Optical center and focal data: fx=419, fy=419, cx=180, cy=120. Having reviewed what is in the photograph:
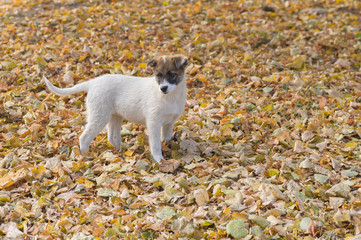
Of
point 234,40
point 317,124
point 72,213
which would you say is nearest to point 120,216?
point 72,213

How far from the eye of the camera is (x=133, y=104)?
530 centimetres

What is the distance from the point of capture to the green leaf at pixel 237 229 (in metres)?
3.80

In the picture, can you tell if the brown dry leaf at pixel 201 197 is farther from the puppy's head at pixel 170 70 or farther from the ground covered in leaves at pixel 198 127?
the puppy's head at pixel 170 70

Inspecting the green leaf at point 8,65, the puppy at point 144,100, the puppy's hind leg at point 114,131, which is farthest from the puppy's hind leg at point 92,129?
the green leaf at point 8,65

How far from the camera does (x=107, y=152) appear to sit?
17.9 ft

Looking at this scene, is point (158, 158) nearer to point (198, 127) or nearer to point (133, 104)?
point (133, 104)

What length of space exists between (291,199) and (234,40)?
5.31 m

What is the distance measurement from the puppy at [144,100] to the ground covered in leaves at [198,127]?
326mm

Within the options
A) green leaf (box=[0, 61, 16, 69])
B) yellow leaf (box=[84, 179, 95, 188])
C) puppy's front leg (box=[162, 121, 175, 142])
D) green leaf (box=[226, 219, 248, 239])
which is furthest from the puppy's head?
green leaf (box=[0, 61, 16, 69])

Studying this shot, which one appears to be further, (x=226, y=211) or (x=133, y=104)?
(x=133, y=104)

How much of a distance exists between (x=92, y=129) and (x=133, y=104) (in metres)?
0.61

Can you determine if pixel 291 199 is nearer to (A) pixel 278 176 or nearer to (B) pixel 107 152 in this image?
(A) pixel 278 176

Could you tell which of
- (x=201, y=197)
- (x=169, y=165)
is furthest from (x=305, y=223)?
(x=169, y=165)

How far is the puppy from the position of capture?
16.5 feet
